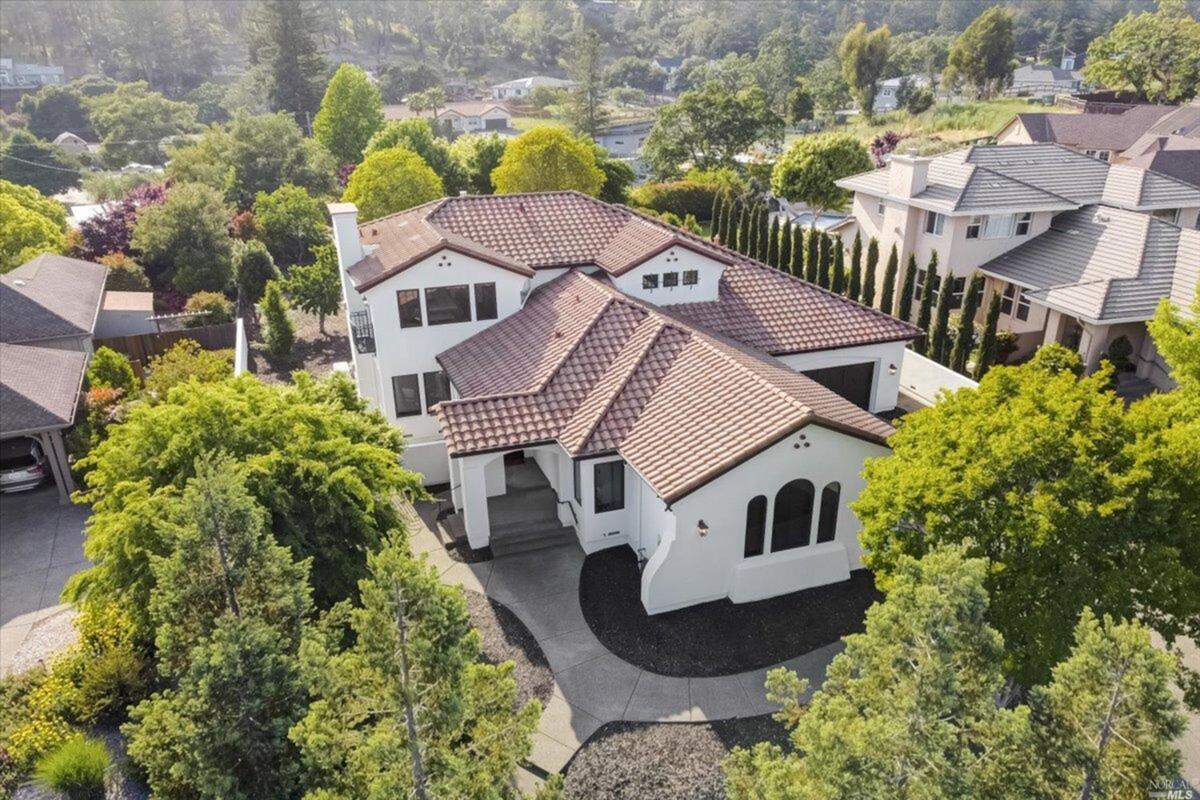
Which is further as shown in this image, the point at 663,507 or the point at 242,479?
the point at 663,507

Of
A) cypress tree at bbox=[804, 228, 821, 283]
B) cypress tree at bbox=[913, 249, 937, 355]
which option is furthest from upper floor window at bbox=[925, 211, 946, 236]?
cypress tree at bbox=[804, 228, 821, 283]

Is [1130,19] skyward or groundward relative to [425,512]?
skyward

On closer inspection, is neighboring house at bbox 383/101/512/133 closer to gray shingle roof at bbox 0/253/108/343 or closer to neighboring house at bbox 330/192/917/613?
gray shingle roof at bbox 0/253/108/343

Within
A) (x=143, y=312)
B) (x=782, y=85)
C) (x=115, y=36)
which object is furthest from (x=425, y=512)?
(x=115, y=36)

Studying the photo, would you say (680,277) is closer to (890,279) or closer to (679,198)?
(890,279)

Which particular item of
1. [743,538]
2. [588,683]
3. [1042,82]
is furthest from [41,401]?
[1042,82]

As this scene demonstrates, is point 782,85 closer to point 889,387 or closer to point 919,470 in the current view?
point 889,387

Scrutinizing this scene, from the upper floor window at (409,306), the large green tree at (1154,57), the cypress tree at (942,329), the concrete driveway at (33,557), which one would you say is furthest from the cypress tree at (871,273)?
the large green tree at (1154,57)
